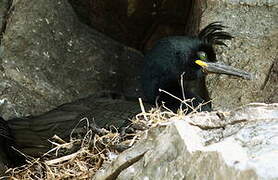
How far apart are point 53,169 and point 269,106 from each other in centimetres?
133

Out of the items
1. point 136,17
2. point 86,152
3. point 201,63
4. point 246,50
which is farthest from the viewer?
point 136,17

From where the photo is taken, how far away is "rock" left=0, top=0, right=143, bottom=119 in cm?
450

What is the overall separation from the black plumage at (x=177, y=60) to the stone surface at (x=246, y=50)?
133 mm

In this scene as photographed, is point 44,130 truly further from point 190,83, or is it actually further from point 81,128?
point 190,83

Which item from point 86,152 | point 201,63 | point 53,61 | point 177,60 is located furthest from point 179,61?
point 86,152

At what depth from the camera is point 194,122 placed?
8.66 ft

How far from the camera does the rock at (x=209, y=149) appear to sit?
2186mm

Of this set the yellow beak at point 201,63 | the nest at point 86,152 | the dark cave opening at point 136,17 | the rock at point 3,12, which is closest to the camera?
the nest at point 86,152

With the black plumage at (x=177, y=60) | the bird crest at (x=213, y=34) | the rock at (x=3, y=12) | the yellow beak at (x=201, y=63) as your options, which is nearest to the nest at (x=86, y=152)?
the black plumage at (x=177, y=60)

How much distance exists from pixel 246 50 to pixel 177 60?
0.50m

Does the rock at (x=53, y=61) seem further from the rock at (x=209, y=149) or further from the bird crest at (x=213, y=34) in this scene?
the rock at (x=209, y=149)

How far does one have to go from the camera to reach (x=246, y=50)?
448cm

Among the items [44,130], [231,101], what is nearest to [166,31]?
[231,101]

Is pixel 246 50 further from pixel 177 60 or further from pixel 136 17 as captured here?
pixel 136 17
